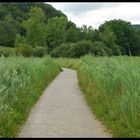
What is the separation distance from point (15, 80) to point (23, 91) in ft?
3.42

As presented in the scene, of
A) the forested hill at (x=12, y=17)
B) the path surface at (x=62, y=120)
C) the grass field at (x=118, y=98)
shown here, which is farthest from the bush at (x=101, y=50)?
the forested hill at (x=12, y=17)

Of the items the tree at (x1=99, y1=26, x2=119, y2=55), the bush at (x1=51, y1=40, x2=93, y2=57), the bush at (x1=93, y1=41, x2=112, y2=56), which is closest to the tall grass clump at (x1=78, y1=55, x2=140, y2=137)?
the bush at (x1=93, y1=41, x2=112, y2=56)

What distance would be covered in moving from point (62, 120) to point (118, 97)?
163 centimetres

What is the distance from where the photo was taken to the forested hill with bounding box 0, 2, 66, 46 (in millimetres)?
102062

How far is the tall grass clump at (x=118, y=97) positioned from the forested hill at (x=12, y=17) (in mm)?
84761

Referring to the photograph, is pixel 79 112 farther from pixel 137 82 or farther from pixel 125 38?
pixel 125 38

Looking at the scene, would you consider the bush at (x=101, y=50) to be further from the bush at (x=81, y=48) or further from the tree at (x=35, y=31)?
the tree at (x=35, y=31)

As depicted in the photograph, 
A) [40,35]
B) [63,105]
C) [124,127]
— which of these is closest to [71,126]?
[124,127]

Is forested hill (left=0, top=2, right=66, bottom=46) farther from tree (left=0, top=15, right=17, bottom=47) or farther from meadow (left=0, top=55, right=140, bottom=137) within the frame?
meadow (left=0, top=55, right=140, bottom=137)

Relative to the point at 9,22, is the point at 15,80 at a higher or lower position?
higher

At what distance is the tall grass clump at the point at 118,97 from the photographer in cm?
959

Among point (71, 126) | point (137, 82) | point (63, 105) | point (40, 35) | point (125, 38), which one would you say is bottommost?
point (40, 35)

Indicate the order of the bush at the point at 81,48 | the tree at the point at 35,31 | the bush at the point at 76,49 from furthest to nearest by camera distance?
1. the tree at the point at 35,31
2. the bush at the point at 76,49
3. the bush at the point at 81,48

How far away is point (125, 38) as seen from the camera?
54438mm
